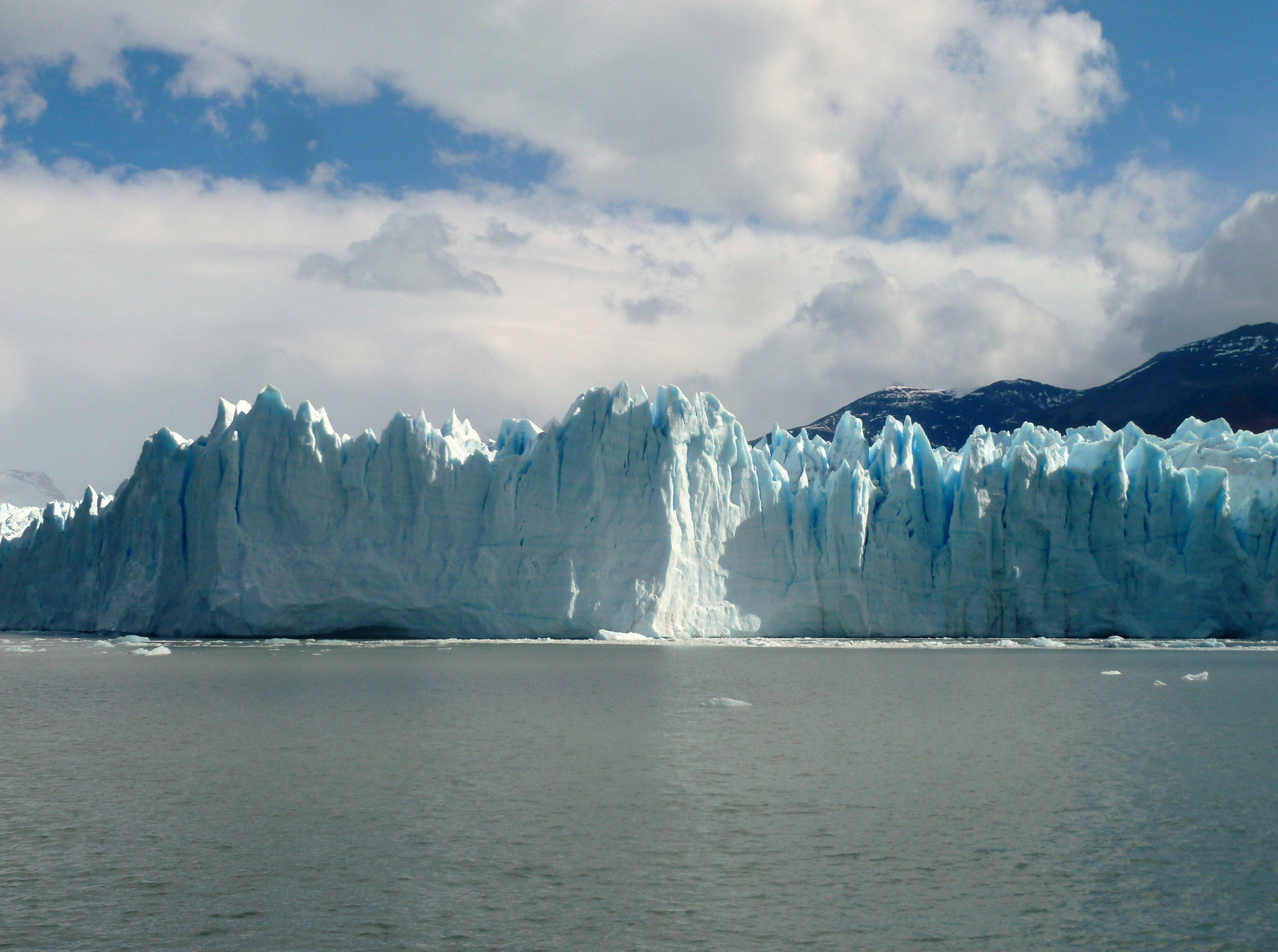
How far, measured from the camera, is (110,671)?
22.2 m

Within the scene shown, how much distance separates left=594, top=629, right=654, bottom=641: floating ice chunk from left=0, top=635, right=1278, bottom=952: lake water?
503 inches

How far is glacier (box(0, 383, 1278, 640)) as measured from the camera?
31.2 metres

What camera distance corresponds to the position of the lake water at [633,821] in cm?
634

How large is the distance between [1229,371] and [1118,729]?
227ft

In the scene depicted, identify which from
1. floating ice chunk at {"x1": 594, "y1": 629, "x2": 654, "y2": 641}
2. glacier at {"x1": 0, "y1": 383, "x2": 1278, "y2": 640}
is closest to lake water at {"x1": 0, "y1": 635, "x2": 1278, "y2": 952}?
floating ice chunk at {"x1": 594, "y1": 629, "x2": 654, "y2": 641}

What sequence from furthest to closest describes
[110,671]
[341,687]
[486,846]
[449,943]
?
Result: [110,671], [341,687], [486,846], [449,943]


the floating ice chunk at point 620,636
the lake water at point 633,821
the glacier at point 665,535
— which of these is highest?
the glacier at point 665,535

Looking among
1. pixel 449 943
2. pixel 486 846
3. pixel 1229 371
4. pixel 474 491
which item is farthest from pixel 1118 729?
pixel 1229 371

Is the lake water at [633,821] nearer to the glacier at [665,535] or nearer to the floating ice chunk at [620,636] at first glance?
the floating ice chunk at [620,636]

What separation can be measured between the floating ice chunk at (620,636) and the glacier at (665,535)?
8cm

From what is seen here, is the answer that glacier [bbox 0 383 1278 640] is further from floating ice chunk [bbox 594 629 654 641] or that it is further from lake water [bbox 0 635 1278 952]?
lake water [bbox 0 635 1278 952]

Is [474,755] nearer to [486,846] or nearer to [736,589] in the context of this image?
[486,846]

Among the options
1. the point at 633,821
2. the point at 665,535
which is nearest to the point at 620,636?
the point at 665,535

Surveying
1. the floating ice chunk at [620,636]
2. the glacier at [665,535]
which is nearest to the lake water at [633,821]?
the floating ice chunk at [620,636]
